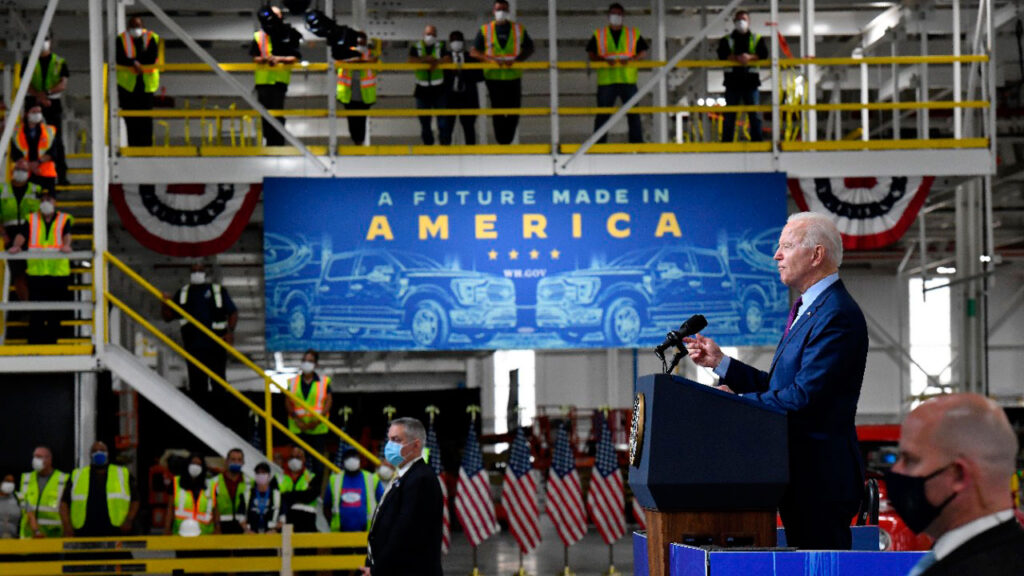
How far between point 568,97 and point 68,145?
11.0 m

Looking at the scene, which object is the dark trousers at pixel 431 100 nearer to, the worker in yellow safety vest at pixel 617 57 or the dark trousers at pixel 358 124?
the dark trousers at pixel 358 124

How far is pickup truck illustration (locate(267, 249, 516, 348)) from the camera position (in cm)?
1689

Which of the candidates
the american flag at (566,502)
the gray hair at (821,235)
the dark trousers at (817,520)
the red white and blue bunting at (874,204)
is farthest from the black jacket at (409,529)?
the american flag at (566,502)

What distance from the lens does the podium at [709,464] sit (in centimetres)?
439

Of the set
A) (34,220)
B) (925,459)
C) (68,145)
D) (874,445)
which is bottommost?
(874,445)

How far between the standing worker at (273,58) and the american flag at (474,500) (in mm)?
5299

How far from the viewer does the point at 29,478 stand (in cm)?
1579

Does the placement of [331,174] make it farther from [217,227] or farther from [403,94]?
[403,94]

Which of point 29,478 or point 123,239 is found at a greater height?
point 123,239

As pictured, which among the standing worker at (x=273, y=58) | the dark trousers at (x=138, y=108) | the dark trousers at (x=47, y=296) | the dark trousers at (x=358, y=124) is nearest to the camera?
the dark trousers at (x=47, y=296)

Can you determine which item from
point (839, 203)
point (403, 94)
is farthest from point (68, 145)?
point (839, 203)

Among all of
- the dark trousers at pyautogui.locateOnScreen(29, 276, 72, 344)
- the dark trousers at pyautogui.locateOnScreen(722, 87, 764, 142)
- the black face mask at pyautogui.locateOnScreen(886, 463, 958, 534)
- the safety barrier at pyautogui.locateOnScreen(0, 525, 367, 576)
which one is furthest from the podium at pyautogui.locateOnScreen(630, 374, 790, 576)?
the dark trousers at pyautogui.locateOnScreen(722, 87, 764, 142)

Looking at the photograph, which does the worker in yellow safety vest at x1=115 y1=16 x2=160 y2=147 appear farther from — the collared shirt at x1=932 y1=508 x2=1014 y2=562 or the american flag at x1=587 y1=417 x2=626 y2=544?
the collared shirt at x1=932 y1=508 x2=1014 y2=562

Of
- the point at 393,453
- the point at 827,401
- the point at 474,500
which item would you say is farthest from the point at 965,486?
the point at 474,500
